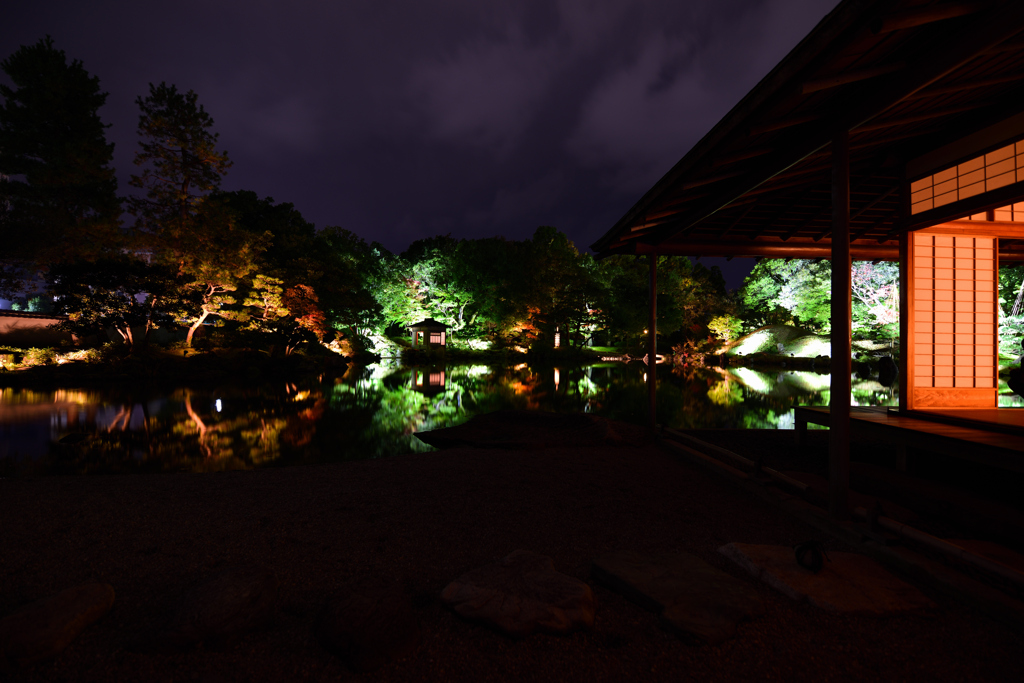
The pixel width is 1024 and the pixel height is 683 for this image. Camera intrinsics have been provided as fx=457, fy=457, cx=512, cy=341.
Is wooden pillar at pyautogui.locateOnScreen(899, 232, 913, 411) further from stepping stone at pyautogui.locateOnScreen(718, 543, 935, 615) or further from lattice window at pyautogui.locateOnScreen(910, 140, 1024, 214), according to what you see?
stepping stone at pyautogui.locateOnScreen(718, 543, 935, 615)

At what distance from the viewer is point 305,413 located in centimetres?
928

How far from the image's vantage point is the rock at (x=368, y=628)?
1.81m

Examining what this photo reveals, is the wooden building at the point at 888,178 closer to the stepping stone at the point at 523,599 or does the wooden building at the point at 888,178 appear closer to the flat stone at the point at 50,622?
the stepping stone at the point at 523,599

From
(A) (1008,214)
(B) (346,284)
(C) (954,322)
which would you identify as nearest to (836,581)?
(C) (954,322)

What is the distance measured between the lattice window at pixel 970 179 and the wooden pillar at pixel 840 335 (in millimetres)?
2185

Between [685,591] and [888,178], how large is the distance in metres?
5.55

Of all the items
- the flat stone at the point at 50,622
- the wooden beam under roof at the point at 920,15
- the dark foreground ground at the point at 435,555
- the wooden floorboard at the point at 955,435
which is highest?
the wooden beam under roof at the point at 920,15

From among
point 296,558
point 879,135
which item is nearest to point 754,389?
point 879,135

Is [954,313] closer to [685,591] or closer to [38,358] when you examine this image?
[685,591]

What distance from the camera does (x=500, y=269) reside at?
2833 cm

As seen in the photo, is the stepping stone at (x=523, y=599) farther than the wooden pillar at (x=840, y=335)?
No

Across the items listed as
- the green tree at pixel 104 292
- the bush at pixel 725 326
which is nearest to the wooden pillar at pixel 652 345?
the green tree at pixel 104 292

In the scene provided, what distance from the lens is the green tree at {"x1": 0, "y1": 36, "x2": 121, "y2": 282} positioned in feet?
49.5

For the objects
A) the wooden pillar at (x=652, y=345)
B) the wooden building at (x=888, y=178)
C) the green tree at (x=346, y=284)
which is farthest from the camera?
the green tree at (x=346, y=284)
